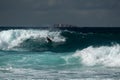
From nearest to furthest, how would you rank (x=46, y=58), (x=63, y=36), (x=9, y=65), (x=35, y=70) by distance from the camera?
1. (x=35, y=70)
2. (x=9, y=65)
3. (x=46, y=58)
4. (x=63, y=36)

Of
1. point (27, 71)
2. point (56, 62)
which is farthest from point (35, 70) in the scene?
point (56, 62)

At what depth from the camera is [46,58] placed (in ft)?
90.3

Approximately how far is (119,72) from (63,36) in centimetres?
3023

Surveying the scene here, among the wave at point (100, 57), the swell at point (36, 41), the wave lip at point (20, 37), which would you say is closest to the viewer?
the wave at point (100, 57)

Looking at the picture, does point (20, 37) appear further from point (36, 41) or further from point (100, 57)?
point (100, 57)

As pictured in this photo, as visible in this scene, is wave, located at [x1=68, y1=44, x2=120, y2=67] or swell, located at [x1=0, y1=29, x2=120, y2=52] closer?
wave, located at [x1=68, y1=44, x2=120, y2=67]

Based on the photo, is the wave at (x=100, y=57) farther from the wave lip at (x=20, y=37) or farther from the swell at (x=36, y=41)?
the wave lip at (x=20, y=37)

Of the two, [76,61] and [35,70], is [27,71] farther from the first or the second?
[76,61]

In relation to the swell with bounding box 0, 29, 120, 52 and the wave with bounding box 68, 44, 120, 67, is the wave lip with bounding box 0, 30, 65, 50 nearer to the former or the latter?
the swell with bounding box 0, 29, 120, 52

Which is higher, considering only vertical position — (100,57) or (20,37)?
(20,37)

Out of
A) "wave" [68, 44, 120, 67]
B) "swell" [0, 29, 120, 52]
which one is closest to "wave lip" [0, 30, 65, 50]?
"swell" [0, 29, 120, 52]

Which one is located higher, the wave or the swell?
the swell

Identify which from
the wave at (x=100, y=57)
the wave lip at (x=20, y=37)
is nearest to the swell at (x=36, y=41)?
the wave lip at (x=20, y=37)

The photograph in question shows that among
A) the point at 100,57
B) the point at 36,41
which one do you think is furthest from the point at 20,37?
the point at 100,57
